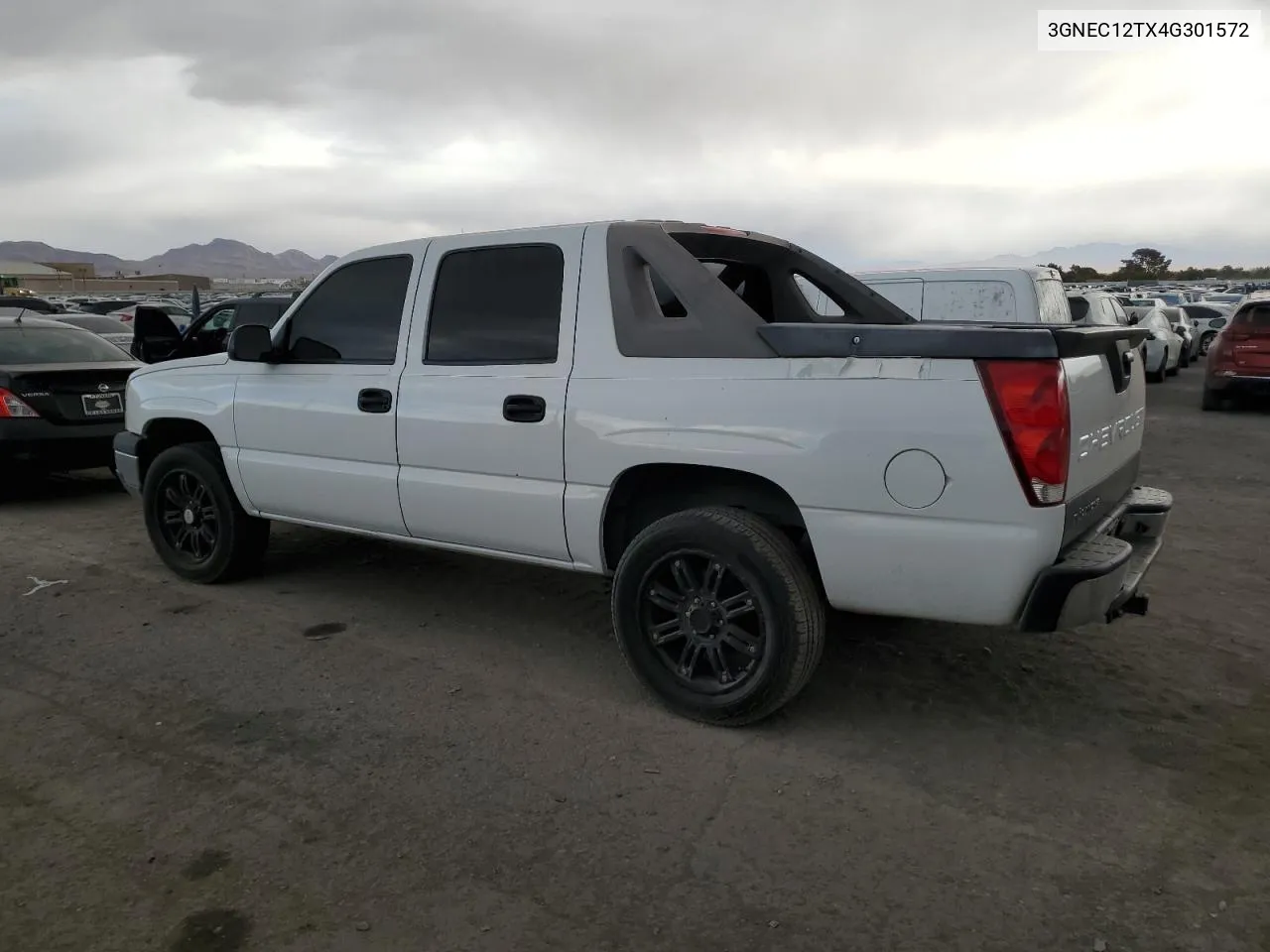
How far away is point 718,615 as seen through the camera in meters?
3.67

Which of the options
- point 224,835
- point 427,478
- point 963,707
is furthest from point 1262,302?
point 224,835

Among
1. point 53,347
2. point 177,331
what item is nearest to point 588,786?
point 53,347

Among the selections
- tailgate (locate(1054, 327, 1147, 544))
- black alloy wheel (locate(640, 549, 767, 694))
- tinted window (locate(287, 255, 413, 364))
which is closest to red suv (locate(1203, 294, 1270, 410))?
tailgate (locate(1054, 327, 1147, 544))

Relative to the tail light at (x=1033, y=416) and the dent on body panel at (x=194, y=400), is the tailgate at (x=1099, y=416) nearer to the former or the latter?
the tail light at (x=1033, y=416)

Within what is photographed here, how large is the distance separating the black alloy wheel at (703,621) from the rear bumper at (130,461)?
3699 mm

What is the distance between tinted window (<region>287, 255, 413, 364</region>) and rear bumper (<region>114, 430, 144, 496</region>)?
5.01 feet

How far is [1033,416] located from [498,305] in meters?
2.31

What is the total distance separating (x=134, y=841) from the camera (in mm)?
2984

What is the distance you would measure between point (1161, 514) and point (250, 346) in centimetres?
433

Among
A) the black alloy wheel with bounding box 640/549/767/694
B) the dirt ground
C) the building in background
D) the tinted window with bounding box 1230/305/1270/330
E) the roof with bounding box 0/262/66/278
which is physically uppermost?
the roof with bounding box 0/262/66/278

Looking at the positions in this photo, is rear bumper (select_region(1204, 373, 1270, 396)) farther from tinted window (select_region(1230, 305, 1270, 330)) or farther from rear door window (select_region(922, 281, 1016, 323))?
rear door window (select_region(922, 281, 1016, 323))

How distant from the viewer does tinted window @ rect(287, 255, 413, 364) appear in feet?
15.4

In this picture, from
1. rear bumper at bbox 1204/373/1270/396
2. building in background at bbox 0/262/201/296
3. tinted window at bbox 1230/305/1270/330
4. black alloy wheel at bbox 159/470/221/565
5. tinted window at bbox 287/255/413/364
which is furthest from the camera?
building in background at bbox 0/262/201/296

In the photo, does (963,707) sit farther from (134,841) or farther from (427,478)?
(134,841)
